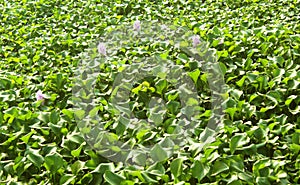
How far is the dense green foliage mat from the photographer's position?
1.86m

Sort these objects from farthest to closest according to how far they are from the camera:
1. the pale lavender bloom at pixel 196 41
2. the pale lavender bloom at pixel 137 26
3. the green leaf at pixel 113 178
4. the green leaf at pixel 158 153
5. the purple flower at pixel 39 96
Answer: the pale lavender bloom at pixel 137 26 → the pale lavender bloom at pixel 196 41 → the purple flower at pixel 39 96 → the green leaf at pixel 158 153 → the green leaf at pixel 113 178

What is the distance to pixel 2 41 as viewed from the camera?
3752mm

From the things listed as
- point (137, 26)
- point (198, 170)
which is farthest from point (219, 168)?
point (137, 26)

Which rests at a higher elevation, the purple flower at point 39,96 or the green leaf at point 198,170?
the green leaf at point 198,170

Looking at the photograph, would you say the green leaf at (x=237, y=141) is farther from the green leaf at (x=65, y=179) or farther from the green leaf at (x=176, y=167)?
the green leaf at (x=65, y=179)

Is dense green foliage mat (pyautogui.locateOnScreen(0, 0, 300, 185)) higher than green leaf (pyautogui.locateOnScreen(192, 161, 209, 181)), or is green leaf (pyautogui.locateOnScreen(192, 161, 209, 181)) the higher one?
green leaf (pyautogui.locateOnScreen(192, 161, 209, 181))

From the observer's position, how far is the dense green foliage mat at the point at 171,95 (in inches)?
73.1

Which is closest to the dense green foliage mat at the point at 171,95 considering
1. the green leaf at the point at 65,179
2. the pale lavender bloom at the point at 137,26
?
the green leaf at the point at 65,179

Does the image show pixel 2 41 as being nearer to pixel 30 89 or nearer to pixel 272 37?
pixel 30 89

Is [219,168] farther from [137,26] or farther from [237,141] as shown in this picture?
[137,26]

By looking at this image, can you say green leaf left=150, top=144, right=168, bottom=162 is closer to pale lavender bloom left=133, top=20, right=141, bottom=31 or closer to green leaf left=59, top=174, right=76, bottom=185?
green leaf left=59, top=174, right=76, bottom=185

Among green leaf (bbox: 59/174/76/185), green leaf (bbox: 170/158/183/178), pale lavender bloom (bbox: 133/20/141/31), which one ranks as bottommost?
pale lavender bloom (bbox: 133/20/141/31)

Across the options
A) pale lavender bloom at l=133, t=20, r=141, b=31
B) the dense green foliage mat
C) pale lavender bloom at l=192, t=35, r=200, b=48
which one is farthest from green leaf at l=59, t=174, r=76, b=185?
pale lavender bloom at l=133, t=20, r=141, b=31

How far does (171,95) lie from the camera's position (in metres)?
2.40
